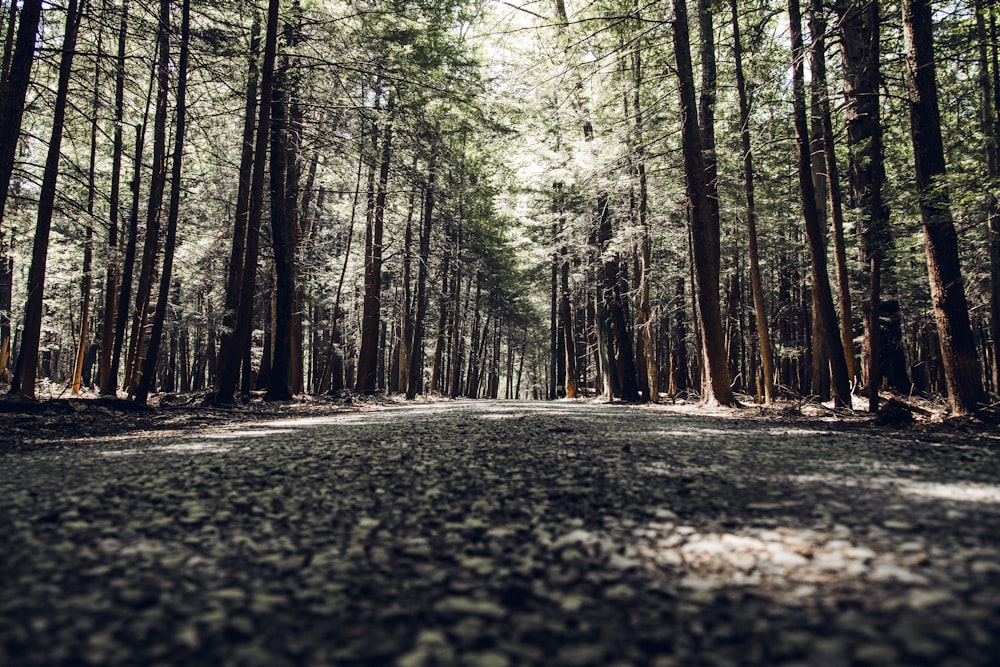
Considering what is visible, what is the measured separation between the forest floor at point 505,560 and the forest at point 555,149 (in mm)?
6433

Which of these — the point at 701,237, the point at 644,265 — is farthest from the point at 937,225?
the point at 644,265

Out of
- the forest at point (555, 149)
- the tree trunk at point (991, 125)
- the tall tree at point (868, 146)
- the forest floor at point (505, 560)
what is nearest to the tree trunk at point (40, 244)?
the forest at point (555, 149)

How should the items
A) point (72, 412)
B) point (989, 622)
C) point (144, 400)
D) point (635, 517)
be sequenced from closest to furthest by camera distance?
point (989, 622) → point (635, 517) → point (72, 412) → point (144, 400)

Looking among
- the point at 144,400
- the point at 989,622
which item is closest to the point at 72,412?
the point at 144,400

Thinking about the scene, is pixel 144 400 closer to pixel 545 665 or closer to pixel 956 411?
pixel 545 665

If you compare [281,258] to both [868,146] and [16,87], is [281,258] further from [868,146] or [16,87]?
[868,146]

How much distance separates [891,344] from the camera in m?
12.4

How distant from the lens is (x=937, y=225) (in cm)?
765

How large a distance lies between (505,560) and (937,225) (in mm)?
8806

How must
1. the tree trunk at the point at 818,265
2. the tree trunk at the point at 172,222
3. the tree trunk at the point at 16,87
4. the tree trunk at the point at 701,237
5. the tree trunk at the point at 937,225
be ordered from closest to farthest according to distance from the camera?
the tree trunk at the point at 937,225 < the tree trunk at the point at 16,87 < the tree trunk at the point at 818,265 < the tree trunk at the point at 172,222 < the tree trunk at the point at 701,237

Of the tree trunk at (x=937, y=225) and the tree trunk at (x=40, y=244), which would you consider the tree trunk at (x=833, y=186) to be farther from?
the tree trunk at (x=40, y=244)

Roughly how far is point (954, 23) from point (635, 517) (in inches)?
501

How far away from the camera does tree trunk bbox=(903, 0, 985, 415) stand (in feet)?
24.0

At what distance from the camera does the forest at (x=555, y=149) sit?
9.11 metres
